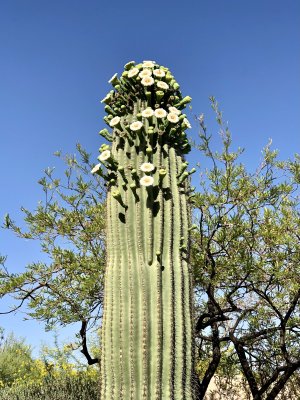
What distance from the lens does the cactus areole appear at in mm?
2764

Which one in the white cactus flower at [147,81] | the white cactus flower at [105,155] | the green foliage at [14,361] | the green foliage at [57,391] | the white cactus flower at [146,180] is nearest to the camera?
the white cactus flower at [146,180]

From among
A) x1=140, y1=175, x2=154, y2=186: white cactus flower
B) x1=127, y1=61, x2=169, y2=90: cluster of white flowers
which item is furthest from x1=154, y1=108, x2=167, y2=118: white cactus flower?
x1=140, y1=175, x2=154, y2=186: white cactus flower

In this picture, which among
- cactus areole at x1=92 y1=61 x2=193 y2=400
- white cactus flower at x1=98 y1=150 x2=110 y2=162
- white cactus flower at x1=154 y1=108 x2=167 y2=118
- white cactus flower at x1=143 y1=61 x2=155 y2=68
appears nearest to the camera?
cactus areole at x1=92 y1=61 x2=193 y2=400

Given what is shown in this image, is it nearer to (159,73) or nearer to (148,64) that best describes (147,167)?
(159,73)

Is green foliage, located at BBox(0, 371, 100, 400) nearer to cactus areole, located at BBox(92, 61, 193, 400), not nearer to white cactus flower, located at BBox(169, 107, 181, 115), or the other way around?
cactus areole, located at BBox(92, 61, 193, 400)

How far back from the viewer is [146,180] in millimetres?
3211

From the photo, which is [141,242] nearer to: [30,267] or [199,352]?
[30,267]

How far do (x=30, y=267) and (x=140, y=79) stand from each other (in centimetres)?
436

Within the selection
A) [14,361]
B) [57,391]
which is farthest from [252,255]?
[14,361]

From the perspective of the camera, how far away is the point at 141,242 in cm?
308

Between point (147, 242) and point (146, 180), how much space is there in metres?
0.45

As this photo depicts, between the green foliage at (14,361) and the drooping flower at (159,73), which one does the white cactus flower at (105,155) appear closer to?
the drooping flower at (159,73)

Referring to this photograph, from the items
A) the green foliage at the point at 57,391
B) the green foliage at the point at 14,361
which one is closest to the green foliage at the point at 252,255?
the green foliage at the point at 57,391

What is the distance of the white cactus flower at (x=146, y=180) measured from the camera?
3185mm
